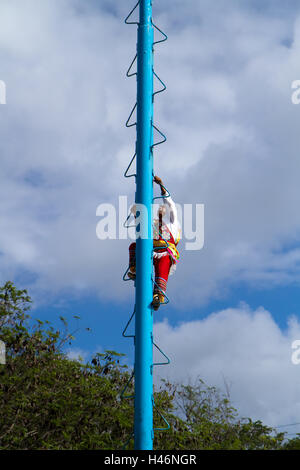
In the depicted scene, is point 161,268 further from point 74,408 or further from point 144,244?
point 74,408

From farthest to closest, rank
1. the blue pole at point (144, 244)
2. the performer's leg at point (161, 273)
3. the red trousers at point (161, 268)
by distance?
1. the red trousers at point (161, 268)
2. the performer's leg at point (161, 273)
3. the blue pole at point (144, 244)

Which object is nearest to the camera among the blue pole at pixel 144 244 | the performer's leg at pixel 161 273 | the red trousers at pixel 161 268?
the blue pole at pixel 144 244

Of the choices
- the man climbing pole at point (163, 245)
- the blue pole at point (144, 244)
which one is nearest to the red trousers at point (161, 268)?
the man climbing pole at point (163, 245)

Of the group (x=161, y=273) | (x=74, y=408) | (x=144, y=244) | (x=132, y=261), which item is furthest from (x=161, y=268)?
(x=74, y=408)

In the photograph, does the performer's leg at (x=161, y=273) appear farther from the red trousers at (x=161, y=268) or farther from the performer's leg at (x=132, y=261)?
the performer's leg at (x=132, y=261)

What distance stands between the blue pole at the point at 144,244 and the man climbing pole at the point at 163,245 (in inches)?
13.4

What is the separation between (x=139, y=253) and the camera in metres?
6.35

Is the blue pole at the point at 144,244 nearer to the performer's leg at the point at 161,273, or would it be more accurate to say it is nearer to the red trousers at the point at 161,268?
the performer's leg at the point at 161,273

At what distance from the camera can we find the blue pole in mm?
5863

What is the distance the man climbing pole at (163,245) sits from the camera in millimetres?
6781

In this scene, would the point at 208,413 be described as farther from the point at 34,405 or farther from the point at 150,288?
the point at 150,288

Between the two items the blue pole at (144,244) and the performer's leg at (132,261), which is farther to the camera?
the performer's leg at (132,261)
